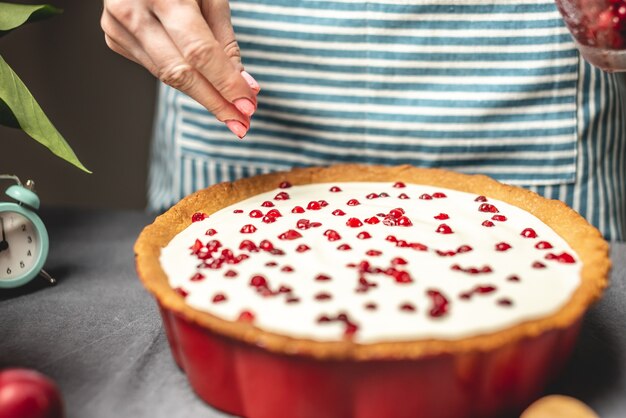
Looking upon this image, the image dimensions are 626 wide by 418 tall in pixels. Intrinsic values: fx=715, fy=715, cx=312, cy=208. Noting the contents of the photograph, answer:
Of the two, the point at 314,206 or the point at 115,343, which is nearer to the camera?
the point at 115,343

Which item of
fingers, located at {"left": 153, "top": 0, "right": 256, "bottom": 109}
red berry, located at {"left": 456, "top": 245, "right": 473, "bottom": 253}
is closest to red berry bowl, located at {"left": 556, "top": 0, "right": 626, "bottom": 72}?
red berry, located at {"left": 456, "top": 245, "right": 473, "bottom": 253}

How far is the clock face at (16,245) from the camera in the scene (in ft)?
5.40

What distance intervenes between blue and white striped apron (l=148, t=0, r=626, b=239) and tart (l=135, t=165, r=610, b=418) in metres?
0.37

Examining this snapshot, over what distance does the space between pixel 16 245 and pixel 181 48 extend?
0.63 m

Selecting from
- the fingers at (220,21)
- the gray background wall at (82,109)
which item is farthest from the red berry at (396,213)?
the gray background wall at (82,109)

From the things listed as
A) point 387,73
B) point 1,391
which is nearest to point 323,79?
point 387,73

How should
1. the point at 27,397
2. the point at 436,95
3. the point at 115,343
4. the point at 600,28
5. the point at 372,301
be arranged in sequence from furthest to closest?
the point at 436,95, the point at 115,343, the point at 600,28, the point at 372,301, the point at 27,397

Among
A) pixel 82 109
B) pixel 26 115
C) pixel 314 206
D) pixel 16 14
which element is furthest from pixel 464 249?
pixel 82 109

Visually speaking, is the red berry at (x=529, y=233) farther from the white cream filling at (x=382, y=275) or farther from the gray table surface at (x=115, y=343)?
the gray table surface at (x=115, y=343)

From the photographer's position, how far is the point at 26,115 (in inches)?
62.7

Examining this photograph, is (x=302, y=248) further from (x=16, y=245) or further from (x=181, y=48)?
(x=16, y=245)

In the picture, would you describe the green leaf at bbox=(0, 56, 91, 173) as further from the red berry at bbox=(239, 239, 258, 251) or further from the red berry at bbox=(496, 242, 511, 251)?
the red berry at bbox=(496, 242, 511, 251)

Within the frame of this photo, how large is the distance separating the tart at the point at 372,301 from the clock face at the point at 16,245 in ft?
1.15

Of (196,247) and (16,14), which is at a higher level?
(16,14)
